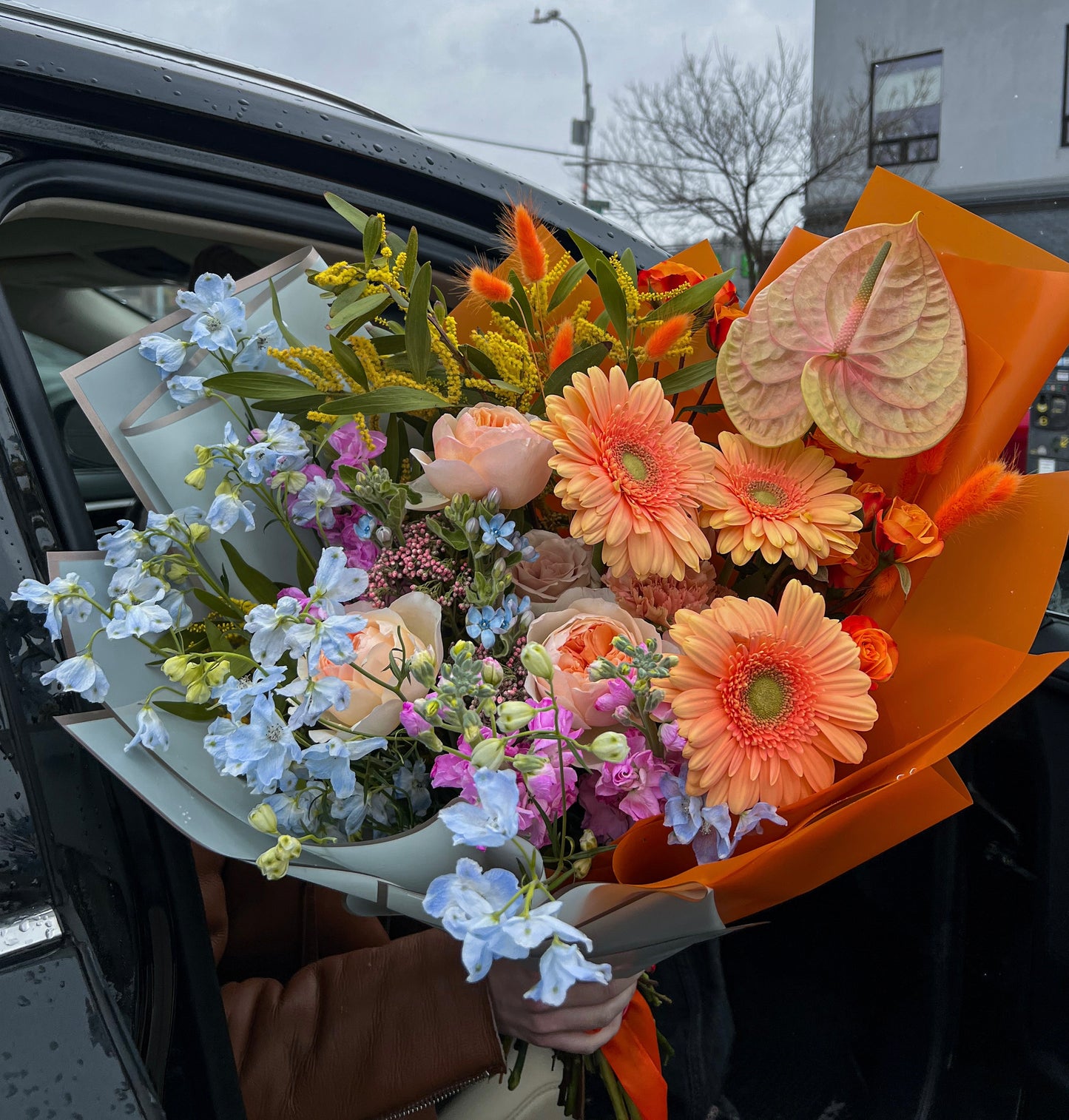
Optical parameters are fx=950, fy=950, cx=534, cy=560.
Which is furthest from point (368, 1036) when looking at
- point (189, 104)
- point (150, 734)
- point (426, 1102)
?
point (189, 104)

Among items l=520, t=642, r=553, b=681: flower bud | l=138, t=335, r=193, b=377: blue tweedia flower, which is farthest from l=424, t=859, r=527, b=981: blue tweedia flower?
l=138, t=335, r=193, b=377: blue tweedia flower

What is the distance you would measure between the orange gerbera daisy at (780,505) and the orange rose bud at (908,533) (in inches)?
1.0

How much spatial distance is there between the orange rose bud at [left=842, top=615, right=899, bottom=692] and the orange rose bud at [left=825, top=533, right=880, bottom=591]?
0.08 meters

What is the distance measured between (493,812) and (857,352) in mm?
537

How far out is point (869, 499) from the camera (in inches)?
A: 33.6

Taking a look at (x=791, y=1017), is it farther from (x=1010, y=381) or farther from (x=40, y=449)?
(x=40, y=449)

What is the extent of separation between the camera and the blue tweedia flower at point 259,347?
0.94 meters

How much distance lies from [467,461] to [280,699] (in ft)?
0.90

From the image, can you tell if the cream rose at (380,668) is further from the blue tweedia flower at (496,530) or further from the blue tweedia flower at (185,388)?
the blue tweedia flower at (185,388)

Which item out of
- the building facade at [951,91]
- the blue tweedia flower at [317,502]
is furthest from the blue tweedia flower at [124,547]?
the building facade at [951,91]

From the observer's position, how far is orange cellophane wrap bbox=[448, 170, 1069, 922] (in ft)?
2.43

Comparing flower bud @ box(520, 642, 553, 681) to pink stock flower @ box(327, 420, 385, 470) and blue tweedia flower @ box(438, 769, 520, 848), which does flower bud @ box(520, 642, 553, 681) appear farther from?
pink stock flower @ box(327, 420, 385, 470)

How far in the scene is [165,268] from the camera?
185 centimetres

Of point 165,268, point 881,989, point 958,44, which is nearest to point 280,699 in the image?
point 881,989
